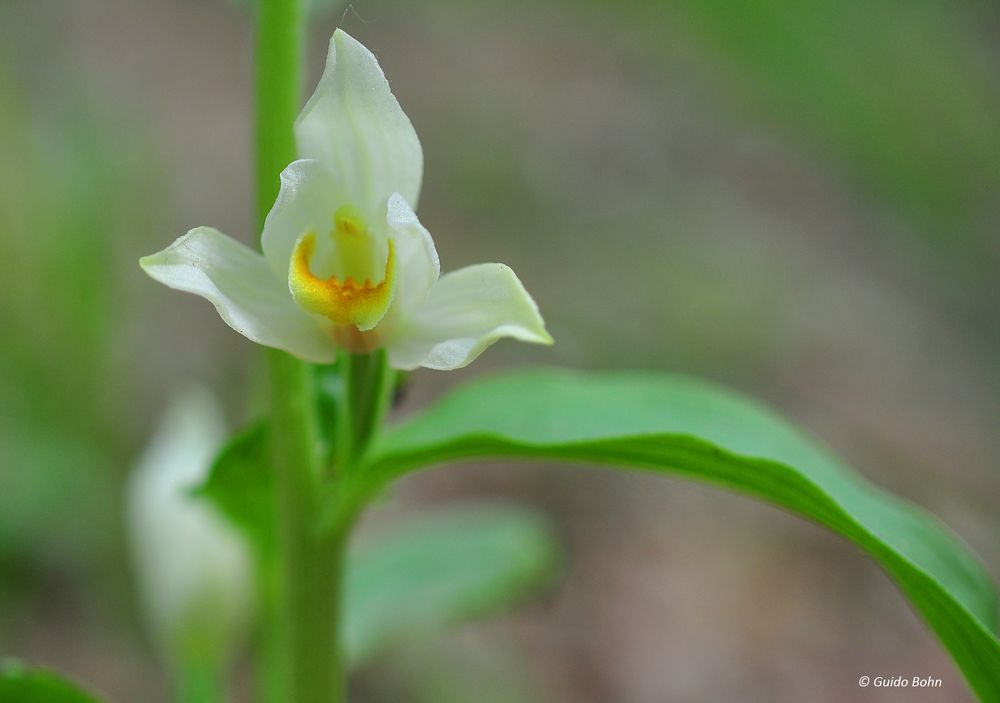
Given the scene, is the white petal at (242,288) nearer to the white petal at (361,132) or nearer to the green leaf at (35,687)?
the white petal at (361,132)

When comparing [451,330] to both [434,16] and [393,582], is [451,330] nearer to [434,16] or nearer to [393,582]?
[393,582]

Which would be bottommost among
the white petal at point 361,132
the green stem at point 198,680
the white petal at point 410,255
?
the green stem at point 198,680

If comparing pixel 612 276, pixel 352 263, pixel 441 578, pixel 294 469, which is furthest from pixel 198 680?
pixel 612 276

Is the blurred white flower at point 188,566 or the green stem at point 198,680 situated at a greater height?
the blurred white flower at point 188,566

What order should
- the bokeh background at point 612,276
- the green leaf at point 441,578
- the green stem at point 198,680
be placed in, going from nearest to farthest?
the green stem at point 198,680 < the green leaf at point 441,578 < the bokeh background at point 612,276

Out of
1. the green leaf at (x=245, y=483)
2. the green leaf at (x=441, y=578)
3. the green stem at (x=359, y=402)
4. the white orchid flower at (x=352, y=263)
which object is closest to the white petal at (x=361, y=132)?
the white orchid flower at (x=352, y=263)

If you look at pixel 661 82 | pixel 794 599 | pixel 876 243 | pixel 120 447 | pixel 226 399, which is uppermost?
pixel 661 82

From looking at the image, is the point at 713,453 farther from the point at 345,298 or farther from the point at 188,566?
the point at 188,566

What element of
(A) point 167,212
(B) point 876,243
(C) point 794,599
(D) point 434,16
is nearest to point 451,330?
(C) point 794,599
